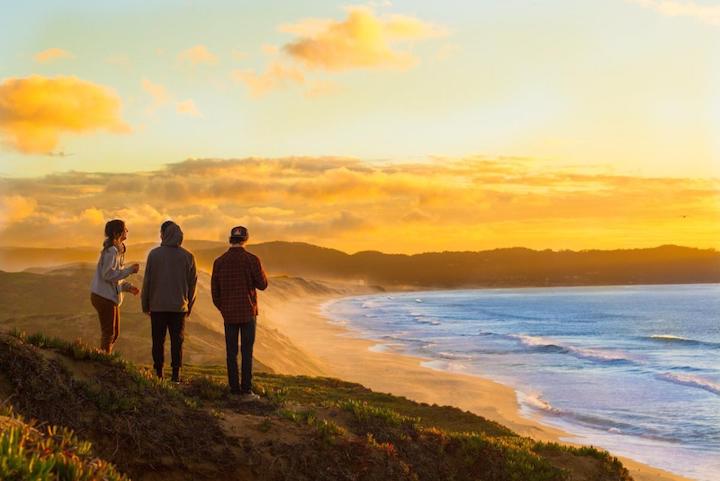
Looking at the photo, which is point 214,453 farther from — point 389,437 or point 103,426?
point 389,437

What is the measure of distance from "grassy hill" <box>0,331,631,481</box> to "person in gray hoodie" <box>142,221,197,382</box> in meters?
0.81

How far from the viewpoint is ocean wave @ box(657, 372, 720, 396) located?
31131 millimetres

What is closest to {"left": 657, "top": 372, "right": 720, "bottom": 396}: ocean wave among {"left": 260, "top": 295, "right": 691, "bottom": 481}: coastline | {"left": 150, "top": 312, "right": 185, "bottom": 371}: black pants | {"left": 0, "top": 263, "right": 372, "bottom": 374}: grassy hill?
{"left": 260, "top": 295, "right": 691, "bottom": 481}: coastline

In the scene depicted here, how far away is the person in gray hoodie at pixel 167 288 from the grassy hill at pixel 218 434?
0.81 m

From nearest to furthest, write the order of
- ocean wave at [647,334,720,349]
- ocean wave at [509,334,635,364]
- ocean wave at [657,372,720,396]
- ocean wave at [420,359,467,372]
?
ocean wave at [657,372,720,396] → ocean wave at [420,359,467,372] → ocean wave at [509,334,635,364] → ocean wave at [647,334,720,349]

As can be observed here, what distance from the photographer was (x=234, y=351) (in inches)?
407

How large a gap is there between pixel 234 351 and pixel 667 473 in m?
11.6

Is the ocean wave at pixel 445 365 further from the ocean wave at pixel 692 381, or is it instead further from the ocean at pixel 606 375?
the ocean wave at pixel 692 381

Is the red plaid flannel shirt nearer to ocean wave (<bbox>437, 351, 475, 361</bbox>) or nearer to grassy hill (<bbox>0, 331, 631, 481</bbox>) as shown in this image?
grassy hill (<bbox>0, 331, 631, 481</bbox>)

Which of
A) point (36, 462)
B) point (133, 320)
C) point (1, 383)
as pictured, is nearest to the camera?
point (36, 462)

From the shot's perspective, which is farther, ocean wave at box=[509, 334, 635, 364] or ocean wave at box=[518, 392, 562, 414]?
ocean wave at box=[509, 334, 635, 364]

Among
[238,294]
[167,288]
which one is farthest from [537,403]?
[167,288]

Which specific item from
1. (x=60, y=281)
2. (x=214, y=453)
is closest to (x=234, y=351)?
(x=214, y=453)

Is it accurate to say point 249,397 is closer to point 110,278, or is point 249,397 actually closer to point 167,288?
point 167,288
